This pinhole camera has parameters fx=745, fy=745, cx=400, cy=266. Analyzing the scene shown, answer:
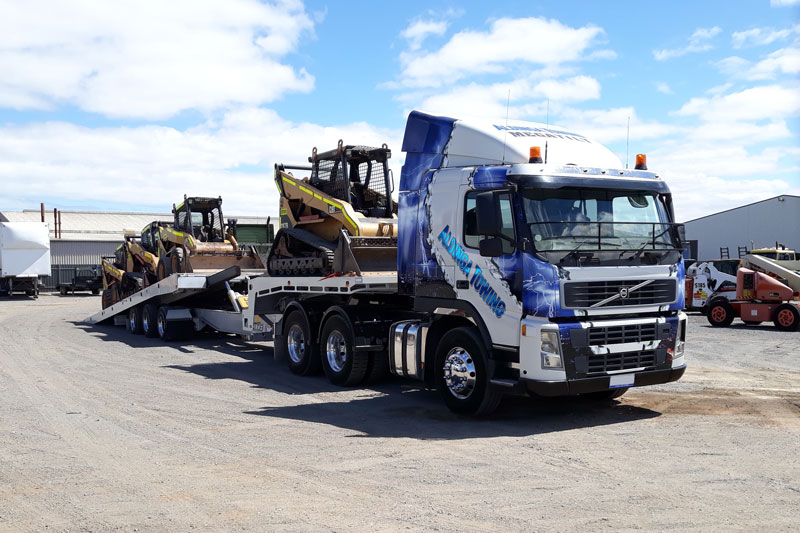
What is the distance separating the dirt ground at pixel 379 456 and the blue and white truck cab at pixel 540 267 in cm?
70

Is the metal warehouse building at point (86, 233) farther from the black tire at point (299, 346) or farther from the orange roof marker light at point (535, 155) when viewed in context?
the orange roof marker light at point (535, 155)

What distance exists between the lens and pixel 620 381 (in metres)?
8.27

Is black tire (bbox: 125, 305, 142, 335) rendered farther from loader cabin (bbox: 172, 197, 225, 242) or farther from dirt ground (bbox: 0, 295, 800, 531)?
dirt ground (bbox: 0, 295, 800, 531)

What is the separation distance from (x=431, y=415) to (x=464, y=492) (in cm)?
316

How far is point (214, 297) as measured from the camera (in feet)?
60.7

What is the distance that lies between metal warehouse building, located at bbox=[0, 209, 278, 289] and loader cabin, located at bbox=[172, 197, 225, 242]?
1357 cm

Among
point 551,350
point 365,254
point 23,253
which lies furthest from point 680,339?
point 23,253

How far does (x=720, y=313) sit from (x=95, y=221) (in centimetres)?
5077

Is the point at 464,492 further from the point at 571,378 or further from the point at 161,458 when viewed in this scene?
the point at 161,458

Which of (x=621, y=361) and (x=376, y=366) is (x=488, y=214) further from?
(x=376, y=366)

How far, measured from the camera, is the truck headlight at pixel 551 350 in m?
7.86

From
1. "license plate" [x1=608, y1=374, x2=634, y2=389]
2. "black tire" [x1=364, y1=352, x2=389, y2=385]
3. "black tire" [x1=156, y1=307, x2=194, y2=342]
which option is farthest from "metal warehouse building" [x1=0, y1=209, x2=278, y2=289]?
"license plate" [x1=608, y1=374, x2=634, y2=389]

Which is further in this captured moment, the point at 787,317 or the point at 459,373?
the point at 787,317

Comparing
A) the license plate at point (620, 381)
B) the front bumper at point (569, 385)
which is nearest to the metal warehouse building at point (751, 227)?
the license plate at point (620, 381)
